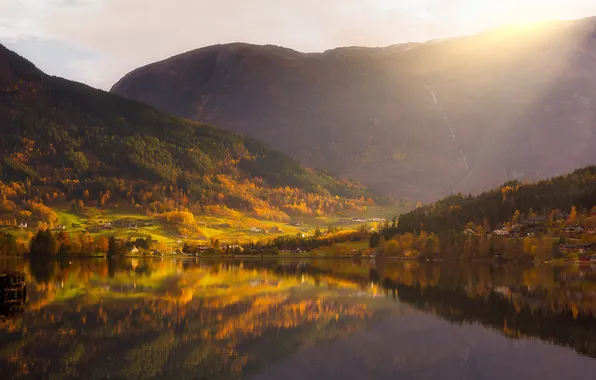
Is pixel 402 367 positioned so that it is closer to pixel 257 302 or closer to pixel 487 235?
pixel 257 302

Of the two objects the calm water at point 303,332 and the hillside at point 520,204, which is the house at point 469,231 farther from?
the calm water at point 303,332

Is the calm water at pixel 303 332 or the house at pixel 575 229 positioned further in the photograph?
the house at pixel 575 229

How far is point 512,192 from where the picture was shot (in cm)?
19550

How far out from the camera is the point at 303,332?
50.9 meters

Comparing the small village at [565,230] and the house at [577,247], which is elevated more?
the small village at [565,230]

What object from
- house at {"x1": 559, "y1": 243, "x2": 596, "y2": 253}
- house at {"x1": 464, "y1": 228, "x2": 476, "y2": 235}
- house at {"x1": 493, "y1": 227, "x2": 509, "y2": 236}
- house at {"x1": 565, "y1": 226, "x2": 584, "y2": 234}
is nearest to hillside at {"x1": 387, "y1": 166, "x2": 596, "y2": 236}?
house at {"x1": 493, "y1": 227, "x2": 509, "y2": 236}

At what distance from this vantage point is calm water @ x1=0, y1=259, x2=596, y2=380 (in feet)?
128

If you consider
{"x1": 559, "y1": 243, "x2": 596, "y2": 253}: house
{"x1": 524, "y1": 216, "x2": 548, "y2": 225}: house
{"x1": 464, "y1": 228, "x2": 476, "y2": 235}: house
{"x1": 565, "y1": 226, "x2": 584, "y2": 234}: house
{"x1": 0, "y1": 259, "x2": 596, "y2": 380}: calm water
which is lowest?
{"x1": 0, "y1": 259, "x2": 596, "y2": 380}: calm water

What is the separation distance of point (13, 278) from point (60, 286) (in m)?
16.5

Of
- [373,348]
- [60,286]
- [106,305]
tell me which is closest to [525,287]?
[373,348]

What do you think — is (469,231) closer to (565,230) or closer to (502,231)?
(502,231)

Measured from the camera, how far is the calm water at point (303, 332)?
3897 centimetres

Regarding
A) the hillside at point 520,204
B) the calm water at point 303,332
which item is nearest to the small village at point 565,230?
the hillside at point 520,204

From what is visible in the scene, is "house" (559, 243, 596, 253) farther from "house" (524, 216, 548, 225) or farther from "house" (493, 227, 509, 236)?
"house" (493, 227, 509, 236)
